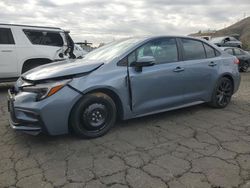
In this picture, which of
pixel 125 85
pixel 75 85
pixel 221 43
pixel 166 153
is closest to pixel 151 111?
pixel 125 85

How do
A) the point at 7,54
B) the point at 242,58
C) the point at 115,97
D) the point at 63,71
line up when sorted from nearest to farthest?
the point at 63,71 → the point at 115,97 → the point at 7,54 → the point at 242,58

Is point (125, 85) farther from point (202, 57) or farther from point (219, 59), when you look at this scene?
point (219, 59)

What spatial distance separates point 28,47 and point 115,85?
16.4 feet

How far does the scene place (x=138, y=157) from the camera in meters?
3.47

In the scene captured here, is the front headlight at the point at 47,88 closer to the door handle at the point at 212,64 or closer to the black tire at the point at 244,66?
the door handle at the point at 212,64

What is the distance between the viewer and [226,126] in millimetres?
4652

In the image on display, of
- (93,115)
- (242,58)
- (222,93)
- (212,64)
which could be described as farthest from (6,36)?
(242,58)

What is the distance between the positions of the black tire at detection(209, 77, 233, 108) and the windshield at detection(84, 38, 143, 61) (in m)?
1.96

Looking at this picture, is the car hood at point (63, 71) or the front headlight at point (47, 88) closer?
the front headlight at point (47, 88)

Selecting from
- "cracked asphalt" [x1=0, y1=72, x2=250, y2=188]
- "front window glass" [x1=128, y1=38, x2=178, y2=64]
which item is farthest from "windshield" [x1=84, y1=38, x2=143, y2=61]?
"cracked asphalt" [x1=0, y1=72, x2=250, y2=188]

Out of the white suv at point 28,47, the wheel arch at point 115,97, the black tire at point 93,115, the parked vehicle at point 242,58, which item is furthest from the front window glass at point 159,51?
the parked vehicle at point 242,58

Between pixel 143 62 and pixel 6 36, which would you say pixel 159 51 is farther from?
pixel 6 36

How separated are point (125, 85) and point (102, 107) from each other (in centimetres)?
48

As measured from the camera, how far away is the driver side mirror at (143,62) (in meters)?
4.21
